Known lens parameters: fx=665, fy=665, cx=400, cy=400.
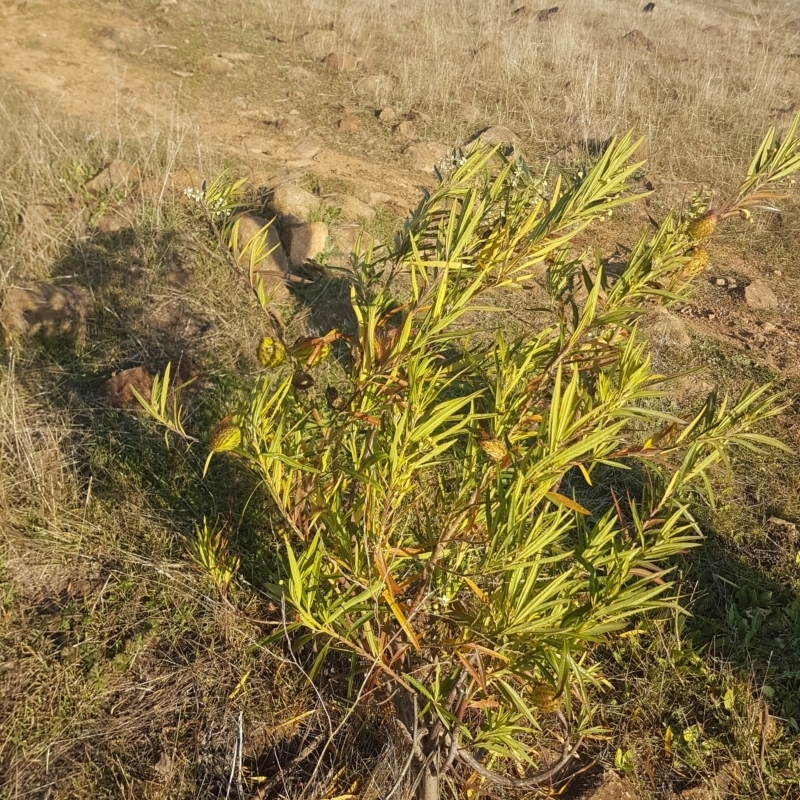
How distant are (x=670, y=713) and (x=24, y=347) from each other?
2.77 meters

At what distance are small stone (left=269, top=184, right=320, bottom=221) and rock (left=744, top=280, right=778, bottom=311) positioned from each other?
2651 millimetres

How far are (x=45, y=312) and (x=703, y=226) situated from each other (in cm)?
275

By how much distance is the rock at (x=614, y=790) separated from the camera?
1.68m

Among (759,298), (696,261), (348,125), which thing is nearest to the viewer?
(696,261)

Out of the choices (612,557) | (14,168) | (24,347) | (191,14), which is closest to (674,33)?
(191,14)

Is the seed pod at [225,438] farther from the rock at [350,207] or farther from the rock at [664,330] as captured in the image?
the rock at [350,207]

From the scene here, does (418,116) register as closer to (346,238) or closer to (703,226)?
(346,238)

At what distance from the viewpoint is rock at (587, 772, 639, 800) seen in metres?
1.68

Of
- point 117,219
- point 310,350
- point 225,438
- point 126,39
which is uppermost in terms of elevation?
point 310,350

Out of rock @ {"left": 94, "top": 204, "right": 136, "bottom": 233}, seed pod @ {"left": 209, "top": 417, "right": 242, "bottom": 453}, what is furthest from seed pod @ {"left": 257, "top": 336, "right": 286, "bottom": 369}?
rock @ {"left": 94, "top": 204, "right": 136, "bottom": 233}

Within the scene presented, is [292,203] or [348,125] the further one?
[348,125]

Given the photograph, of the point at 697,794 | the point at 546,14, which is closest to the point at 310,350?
the point at 697,794

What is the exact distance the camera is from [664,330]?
3.51m

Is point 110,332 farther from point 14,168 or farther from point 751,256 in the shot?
point 751,256
